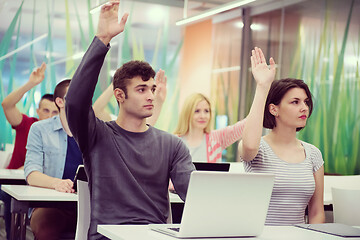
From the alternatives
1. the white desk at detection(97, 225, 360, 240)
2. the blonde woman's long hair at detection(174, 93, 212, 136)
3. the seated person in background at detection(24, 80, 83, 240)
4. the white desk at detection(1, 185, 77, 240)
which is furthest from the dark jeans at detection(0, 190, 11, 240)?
the white desk at detection(97, 225, 360, 240)

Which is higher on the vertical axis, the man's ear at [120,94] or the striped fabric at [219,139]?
the man's ear at [120,94]

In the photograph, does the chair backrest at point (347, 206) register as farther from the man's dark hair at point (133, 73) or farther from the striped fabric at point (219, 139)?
the striped fabric at point (219, 139)

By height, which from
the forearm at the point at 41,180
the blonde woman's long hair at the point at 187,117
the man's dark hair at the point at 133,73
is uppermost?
the man's dark hair at the point at 133,73

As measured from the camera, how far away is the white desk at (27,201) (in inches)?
121

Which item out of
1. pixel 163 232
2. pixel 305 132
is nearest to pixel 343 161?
pixel 305 132

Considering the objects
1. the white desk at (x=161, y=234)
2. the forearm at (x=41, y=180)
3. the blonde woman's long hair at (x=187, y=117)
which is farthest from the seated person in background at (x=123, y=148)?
the blonde woman's long hair at (x=187, y=117)

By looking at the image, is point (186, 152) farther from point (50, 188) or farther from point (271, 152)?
point (50, 188)

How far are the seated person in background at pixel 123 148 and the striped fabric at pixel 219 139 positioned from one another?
79.9 inches

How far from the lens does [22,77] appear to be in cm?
742

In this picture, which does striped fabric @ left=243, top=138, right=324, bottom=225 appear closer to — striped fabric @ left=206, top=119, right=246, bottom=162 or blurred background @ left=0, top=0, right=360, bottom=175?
striped fabric @ left=206, top=119, right=246, bottom=162

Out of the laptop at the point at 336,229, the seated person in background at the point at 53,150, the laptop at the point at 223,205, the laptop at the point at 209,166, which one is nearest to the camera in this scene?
the laptop at the point at 223,205

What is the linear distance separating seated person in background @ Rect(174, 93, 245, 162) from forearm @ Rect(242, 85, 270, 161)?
6.25 ft

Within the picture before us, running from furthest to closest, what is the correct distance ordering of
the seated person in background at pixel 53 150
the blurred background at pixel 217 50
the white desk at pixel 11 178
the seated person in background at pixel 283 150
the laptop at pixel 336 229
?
the blurred background at pixel 217 50, the white desk at pixel 11 178, the seated person in background at pixel 53 150, the seated person in background at pixel 283 150, the laptop at pixel 336 229

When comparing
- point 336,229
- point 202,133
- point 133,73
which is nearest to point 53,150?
point 133,73
